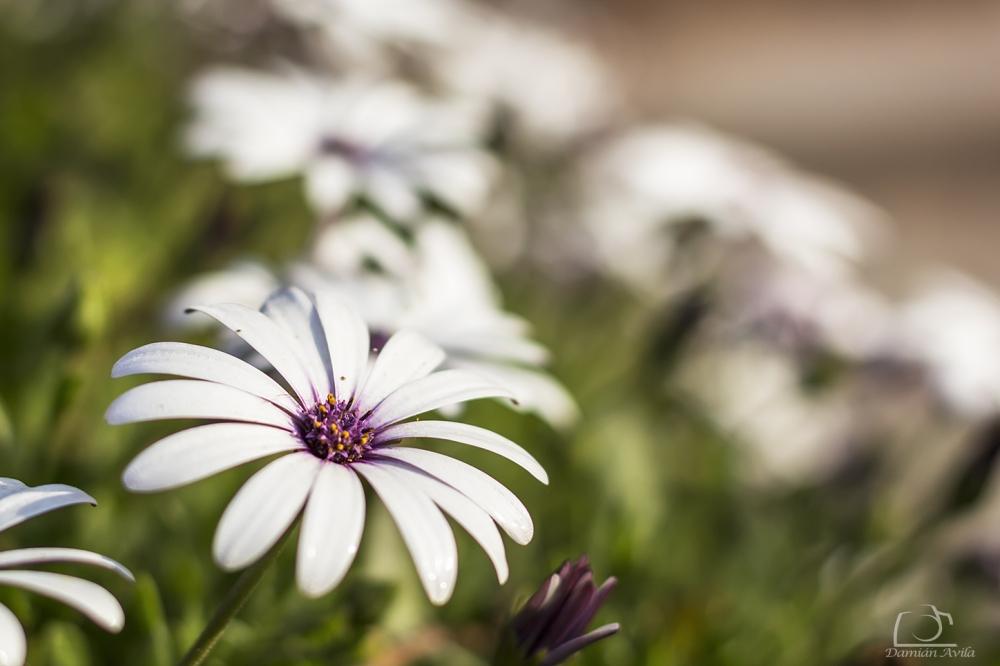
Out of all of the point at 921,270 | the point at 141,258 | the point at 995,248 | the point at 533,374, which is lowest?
the point at 533,374

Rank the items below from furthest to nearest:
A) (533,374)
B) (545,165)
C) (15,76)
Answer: (545,165)
(15,76)
(533,374)

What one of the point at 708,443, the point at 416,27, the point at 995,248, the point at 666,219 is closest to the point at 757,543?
the point at 708,443

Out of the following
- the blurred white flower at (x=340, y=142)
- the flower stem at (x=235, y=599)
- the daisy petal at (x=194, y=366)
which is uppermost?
the blurred white flower at (x=340, y=142)

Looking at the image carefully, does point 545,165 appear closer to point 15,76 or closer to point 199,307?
point 15,76

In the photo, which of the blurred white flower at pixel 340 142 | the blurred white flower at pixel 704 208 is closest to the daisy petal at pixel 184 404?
the blurred white flower at pixel 340 142

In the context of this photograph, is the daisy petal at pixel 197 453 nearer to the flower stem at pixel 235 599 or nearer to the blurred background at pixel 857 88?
the flower stem at pixel 235 599

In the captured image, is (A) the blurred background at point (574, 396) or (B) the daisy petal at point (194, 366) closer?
(B) the daisy petal at point (194, 366)
